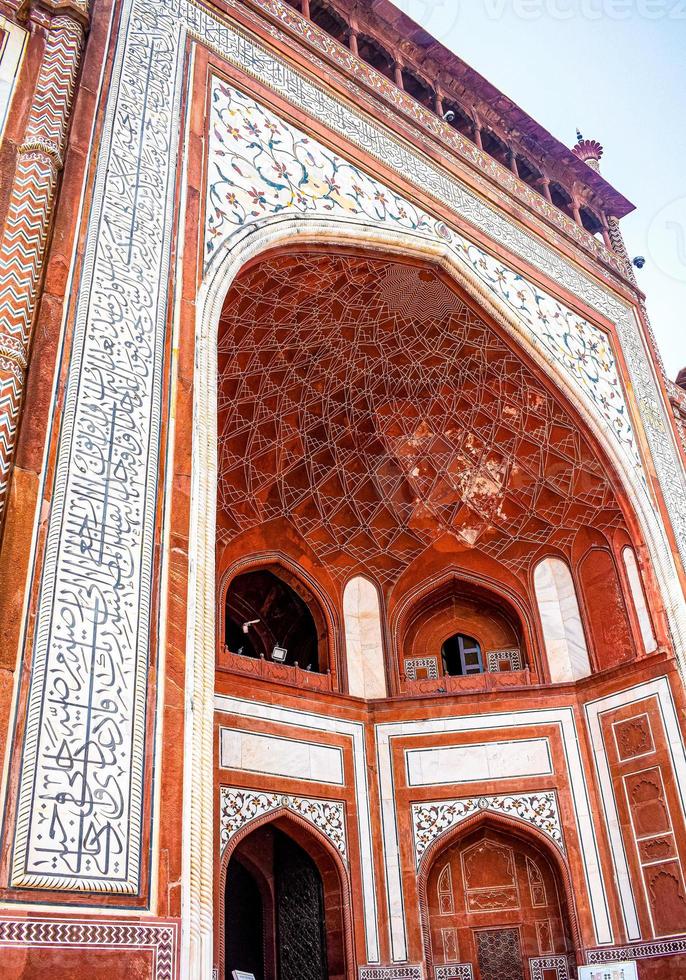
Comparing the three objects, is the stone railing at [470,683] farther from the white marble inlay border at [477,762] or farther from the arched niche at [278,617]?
the arched niche at [278,617]

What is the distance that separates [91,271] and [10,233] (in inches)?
15.4

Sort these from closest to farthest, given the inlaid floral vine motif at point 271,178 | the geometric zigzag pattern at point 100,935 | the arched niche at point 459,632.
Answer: the geometric zigzag pattern at point 100,935
the inlaid floral vine motif at point 271,178
the arched niche at point 459,632

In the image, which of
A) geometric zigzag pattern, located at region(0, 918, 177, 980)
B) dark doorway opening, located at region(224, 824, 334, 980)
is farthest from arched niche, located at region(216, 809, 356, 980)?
geometric zigzag pattern, located at region(0, 918, 177, 980)

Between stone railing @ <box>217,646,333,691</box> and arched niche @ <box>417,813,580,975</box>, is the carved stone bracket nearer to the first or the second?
arched niche @ <box>417,813,580,975</box>

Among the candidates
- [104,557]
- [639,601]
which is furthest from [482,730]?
[104,557]

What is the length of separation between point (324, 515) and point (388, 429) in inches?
36.8

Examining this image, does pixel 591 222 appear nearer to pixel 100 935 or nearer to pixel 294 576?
pixel 294 576

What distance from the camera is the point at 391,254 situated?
6.75 metres

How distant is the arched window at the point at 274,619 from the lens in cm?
802

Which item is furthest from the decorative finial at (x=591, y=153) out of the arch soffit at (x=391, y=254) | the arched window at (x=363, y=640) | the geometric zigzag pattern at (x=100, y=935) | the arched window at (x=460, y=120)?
the geometric zigzag pattern at (x=100, y=935)

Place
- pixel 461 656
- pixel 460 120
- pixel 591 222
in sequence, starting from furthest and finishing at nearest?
pixel 591 222
pixel 460 120
pixel 461 656

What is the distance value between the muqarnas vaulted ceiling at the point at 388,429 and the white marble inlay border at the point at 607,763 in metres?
1.44

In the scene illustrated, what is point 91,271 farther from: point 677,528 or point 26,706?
point 677,528

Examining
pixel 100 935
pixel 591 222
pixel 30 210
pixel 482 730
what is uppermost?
pixel 591 222
